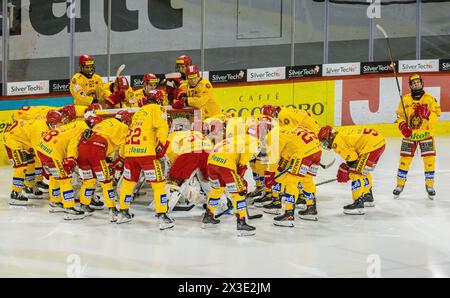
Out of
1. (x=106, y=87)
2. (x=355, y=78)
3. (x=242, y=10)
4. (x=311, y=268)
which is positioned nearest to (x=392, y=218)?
(x=311, y=268)

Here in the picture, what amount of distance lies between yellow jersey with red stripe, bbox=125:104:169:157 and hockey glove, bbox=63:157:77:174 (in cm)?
60

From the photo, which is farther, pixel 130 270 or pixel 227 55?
pixel 227 55

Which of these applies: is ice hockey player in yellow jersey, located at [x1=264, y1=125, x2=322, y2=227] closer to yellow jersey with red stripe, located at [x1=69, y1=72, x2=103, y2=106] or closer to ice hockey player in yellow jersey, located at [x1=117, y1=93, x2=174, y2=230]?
ice hockey player in yellow jersey, located at [x1=117, y1=93, x2=174, y2=230]

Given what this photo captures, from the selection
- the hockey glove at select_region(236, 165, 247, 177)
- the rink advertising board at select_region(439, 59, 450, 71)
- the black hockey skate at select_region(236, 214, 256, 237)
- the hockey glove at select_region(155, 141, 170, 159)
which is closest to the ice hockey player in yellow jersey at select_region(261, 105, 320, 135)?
the hockey glove at select_region(236, 165, 247, 177)

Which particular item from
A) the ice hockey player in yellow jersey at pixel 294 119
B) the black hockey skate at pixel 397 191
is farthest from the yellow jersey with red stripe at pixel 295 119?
the black hockey skate at pixel 397 191

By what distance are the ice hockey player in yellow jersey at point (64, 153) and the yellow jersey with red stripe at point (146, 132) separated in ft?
2.20

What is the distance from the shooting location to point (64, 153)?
934cm

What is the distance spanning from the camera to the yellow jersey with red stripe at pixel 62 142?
926 centimetres

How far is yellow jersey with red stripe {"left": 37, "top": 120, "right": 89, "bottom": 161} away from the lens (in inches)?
364

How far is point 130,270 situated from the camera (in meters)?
7.30

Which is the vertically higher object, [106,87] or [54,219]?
[106,87]

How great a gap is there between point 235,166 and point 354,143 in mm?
1560

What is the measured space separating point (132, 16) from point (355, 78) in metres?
3.54
